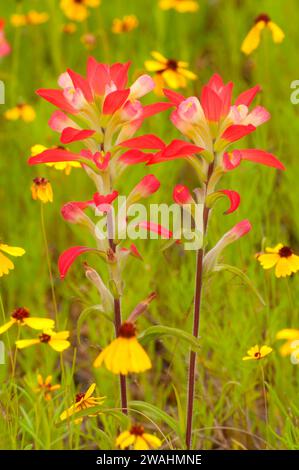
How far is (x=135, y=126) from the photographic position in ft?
4.10

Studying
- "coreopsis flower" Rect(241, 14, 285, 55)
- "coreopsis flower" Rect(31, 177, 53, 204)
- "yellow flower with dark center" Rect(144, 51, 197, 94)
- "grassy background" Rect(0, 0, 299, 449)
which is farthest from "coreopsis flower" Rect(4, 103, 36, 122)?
"coreopsis flower" Rect(31, 177, 53, 204)

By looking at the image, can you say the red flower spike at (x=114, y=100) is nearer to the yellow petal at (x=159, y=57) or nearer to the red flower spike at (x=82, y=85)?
the red flower spike at (x=82, y=85)

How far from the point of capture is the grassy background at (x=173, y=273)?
165cm

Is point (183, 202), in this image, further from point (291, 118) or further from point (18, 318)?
point (291, 118)

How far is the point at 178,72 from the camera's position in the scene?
82.6 inches

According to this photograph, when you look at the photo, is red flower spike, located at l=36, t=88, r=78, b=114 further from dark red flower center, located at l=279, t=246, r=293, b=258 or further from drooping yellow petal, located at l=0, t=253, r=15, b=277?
dark red flower center, located at l=279, t=246, r=293, b=258

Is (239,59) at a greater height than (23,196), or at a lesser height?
greater

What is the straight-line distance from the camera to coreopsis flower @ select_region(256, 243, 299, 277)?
148 cm

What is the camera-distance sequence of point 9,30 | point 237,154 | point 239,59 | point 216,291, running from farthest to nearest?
point 9,30 < point 239,59 < point 216,291 < point 237,154

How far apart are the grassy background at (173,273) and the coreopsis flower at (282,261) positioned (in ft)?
0.37

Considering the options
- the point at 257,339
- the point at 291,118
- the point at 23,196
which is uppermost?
the point at 291,118

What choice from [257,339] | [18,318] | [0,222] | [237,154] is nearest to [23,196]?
[0,222]

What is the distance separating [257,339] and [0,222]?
3.35 ft

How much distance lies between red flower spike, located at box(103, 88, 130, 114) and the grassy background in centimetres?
29
